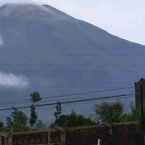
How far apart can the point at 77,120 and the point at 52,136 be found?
888 inches

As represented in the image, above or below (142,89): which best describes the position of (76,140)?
below

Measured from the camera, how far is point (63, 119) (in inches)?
3118

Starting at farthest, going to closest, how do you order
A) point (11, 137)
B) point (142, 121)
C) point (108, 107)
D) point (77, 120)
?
1. point (108, 107)
2. point (77, 120)
3. point (11, 137)
4. point (142, 121)

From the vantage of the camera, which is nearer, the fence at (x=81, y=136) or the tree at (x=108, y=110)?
the fence at (x=81, y=136)

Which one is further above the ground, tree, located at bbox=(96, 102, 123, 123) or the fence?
tree, located at bbox=(96, 102, 123, 123)

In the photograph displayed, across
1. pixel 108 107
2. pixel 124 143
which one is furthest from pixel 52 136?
pixel 108 107

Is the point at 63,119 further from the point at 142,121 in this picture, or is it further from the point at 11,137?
the point at 142,121

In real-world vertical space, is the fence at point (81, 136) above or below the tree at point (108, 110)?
below

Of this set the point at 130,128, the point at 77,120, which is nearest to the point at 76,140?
the point at 130,128

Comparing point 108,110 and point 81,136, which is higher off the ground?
point 108,110

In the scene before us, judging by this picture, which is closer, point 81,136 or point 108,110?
point 81,136

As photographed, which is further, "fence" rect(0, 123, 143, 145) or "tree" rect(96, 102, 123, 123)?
"tree" rect(96, 102, 123, 123)

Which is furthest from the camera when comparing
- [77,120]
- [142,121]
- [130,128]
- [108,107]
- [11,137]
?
[108,107]

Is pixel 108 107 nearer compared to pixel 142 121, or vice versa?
pixel 142 121
